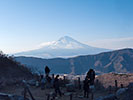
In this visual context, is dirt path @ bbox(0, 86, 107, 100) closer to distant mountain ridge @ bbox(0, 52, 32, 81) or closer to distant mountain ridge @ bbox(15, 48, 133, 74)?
distant mountain ridge @ bbox(0, 52, 32, 81)

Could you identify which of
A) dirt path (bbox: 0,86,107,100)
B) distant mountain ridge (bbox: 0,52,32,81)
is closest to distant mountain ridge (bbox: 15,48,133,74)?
distant mountain ridge (bbox: 0,52,32,81)

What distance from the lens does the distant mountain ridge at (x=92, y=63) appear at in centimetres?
8581

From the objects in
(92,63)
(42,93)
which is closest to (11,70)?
(42,93)

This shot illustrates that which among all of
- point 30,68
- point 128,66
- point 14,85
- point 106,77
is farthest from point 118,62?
point 14,85

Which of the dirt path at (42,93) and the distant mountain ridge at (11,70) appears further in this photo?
the distant mountain ridge at (11,70)

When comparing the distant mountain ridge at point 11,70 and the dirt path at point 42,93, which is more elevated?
the distant mountain ridge at point 11,70

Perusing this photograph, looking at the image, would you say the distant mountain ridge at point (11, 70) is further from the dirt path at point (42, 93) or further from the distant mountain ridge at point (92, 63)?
the distant mountain ridge at point (92, 63)

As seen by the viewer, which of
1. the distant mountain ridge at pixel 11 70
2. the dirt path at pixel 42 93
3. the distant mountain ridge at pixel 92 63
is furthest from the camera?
the distant mountain ridge at pixel 92 63

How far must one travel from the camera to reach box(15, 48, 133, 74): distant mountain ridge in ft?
282

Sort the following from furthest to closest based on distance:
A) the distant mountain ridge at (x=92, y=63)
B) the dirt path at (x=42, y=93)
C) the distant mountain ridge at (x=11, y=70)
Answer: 1. the distant mountain ridge at (x=92, y=63)
2. the distant mountain ridge at (x=11, y=70)
3. the dirt path at (x=42, y=93)

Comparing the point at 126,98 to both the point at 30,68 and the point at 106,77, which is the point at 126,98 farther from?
the point at 106,77

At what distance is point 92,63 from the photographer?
9675 centimetres

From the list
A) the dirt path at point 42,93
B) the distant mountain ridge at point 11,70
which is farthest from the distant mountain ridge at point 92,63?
the dirt path at point 42,93

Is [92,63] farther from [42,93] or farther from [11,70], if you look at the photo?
[42,93]
